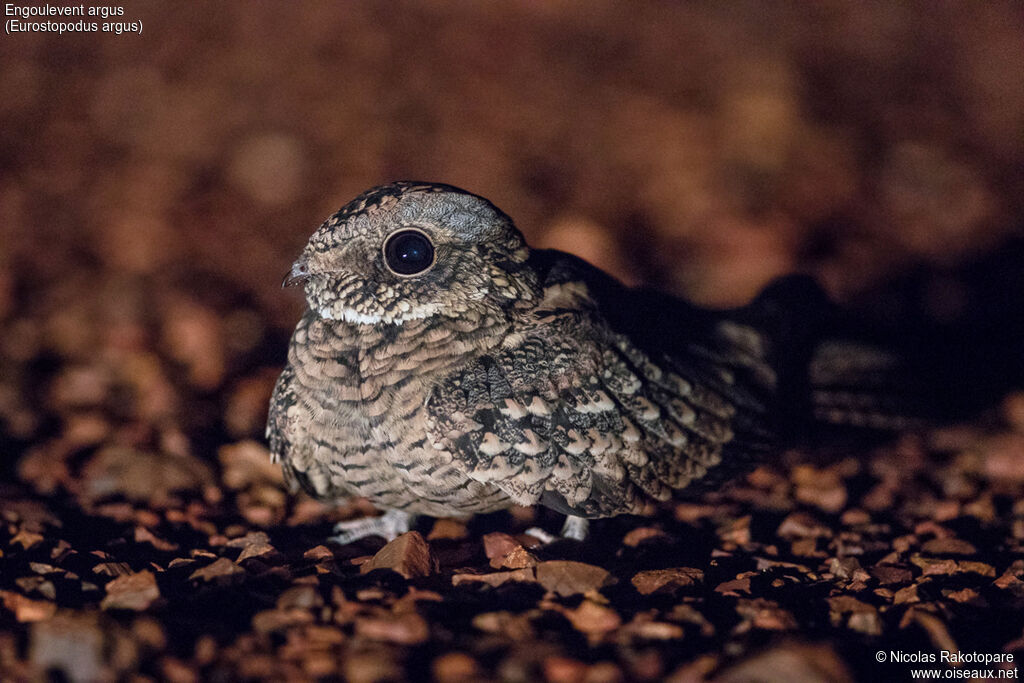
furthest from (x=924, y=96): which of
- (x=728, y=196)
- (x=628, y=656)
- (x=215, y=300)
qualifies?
(x=628, y=656)

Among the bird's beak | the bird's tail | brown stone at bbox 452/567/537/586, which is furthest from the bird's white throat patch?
the bird's tail

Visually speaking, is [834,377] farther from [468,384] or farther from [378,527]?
[378,527]

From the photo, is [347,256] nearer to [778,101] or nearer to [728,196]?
[728,196]

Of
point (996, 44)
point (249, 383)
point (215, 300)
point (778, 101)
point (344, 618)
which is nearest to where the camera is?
point (344, 618)

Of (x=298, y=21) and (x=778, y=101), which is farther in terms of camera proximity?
(x=298, y=21)

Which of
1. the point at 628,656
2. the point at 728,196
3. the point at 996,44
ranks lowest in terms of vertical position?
the point at 628,656

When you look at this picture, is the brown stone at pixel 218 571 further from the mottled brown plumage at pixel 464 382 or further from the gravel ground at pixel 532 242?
the mottled brown plumage at pixel 464 382

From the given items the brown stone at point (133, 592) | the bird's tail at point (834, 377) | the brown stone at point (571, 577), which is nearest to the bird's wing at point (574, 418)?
the brown stone at point (571, 577)

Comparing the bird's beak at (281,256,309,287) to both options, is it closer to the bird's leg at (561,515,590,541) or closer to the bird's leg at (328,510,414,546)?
the bird's leg at (328,510,414,546)
